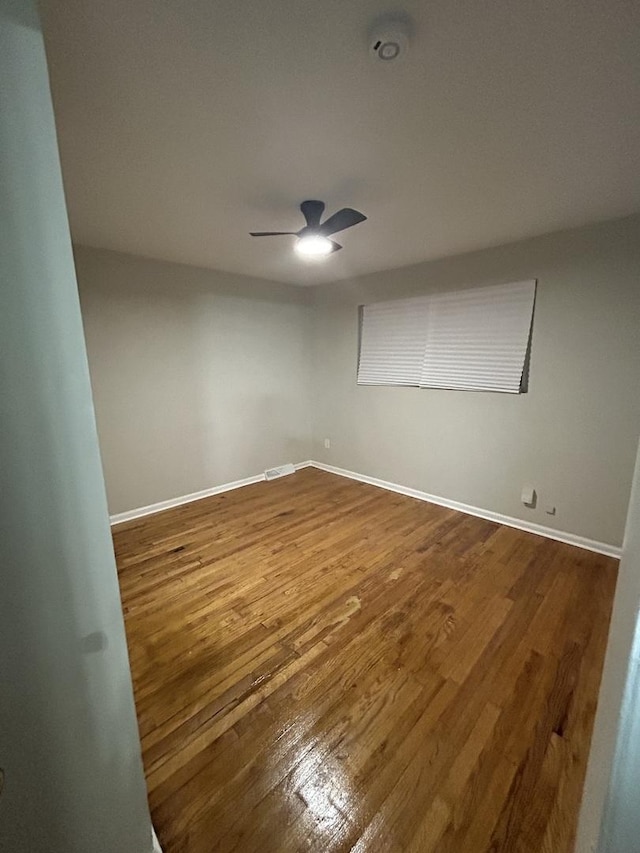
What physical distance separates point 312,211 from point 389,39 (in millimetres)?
1074

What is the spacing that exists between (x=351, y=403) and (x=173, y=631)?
299 centimetres

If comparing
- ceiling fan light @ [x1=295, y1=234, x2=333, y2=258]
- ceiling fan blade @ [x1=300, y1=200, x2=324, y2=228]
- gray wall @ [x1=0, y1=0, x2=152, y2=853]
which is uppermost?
ceiling fan blade @ [x1=300, y1=200, x2=324, y2=228]

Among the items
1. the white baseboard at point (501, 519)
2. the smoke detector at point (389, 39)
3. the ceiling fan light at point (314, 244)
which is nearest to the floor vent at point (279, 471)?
the white baseboard at point (501, 519)

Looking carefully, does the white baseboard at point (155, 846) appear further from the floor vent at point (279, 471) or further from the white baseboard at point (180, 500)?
the floor vent at point (279, 471)

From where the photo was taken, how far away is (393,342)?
3.71 metres

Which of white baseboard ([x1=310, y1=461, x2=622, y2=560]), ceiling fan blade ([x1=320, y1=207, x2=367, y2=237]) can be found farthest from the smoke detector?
white baseboard ([x1=310, y1=461, x2=622, y2=560])

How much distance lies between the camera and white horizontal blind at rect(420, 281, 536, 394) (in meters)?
2.85

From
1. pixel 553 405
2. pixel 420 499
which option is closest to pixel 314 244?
pixel 553 405

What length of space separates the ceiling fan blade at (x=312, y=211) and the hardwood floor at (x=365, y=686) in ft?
7.52

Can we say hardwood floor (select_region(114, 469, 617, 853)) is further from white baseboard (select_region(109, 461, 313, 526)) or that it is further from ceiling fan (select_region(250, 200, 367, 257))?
ceiling fan (select_region(250, 200, 367, 257))

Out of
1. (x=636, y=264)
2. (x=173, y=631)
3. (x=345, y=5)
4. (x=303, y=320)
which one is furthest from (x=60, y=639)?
(x=303, y=320)

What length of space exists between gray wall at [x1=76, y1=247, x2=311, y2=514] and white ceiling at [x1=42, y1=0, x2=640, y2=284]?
84 centimetres

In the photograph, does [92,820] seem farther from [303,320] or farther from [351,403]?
[303,320]

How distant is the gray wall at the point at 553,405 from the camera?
94.9 inches
